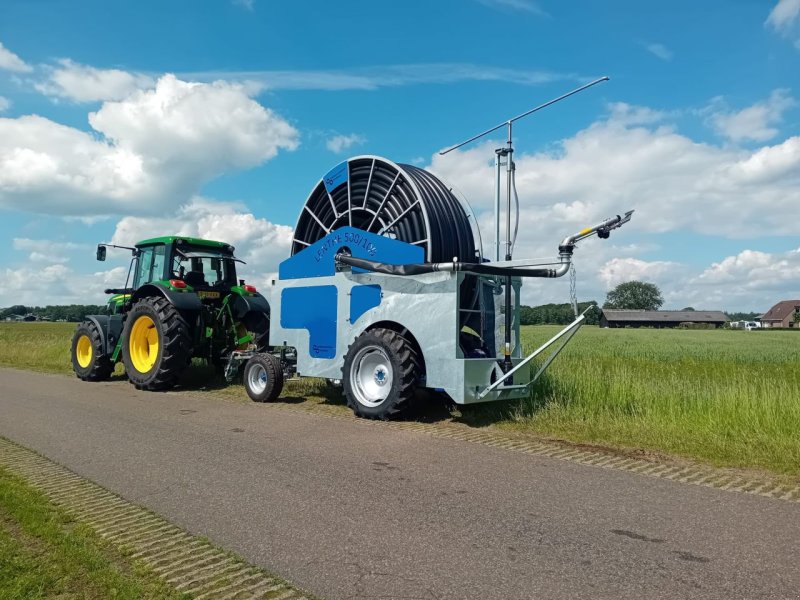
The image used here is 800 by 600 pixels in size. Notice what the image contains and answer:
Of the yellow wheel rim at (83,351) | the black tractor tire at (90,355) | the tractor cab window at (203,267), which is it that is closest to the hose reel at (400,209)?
the tractor cab window at (203,267)

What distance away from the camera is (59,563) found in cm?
347

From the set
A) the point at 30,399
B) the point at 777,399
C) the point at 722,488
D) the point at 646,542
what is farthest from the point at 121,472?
the point at 777,399

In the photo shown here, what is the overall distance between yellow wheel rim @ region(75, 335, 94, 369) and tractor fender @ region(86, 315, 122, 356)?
51cm

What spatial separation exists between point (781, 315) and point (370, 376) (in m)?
116

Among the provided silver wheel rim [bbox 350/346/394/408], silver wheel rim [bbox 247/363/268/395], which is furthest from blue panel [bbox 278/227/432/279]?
silver wheel rim [bbox 247/363/268/395]

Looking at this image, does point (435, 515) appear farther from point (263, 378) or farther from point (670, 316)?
point (670, 316)

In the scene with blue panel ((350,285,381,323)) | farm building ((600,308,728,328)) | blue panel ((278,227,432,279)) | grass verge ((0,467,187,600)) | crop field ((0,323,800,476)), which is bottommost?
grass verge ((0,467,187,600))

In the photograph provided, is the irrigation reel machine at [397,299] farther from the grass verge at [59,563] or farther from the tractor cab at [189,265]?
the grass verge at [59,563]

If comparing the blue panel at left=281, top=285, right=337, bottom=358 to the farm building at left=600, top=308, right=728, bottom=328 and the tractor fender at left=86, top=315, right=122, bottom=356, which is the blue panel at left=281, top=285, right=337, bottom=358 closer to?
the tractor fender at left=86, top=315, right=122, bottom=356

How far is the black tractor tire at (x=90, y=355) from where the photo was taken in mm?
13180

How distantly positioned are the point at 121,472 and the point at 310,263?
4860 millimetres

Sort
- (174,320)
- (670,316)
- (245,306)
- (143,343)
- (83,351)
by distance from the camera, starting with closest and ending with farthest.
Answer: (174,320)
(143,343)
(245,306)
(83,351)
(670,316)

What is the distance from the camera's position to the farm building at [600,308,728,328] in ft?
286

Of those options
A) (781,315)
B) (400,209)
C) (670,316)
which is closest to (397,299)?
(400,209)
